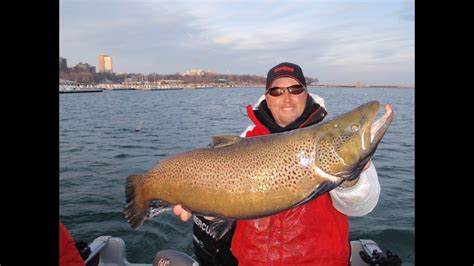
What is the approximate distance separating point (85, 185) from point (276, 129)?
1247cm

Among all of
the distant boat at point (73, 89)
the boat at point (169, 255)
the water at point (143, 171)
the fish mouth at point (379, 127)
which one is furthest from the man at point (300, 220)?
the distant boat at point (73, 89)

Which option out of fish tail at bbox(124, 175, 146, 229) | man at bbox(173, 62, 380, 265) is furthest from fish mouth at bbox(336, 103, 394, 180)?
fish tail at bbox(124, 175, 146, 229)

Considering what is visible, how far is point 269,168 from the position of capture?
301cm

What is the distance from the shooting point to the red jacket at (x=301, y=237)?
340cm

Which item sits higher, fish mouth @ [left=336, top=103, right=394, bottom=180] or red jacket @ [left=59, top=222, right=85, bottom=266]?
fish mouth @ [left=336, top=103, right=394, bottom=180]

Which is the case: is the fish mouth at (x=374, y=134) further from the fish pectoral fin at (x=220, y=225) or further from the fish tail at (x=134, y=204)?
the fish tail at (x=134, y=204)

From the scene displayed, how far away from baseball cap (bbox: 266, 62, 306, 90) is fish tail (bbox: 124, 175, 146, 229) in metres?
1.74

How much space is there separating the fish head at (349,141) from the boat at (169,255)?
2.51 meters

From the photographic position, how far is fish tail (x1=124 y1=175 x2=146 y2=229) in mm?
3455

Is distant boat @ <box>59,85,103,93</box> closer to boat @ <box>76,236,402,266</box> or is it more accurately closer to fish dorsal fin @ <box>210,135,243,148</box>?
boat @ <box>76,236,402,266</box>

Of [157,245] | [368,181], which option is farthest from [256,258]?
[157,245]

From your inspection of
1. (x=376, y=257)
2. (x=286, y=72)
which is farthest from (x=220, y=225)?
(x=376, y=257)

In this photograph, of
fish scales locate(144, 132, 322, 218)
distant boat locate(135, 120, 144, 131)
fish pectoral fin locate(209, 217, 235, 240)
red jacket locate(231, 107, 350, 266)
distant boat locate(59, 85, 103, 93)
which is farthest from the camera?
distant boat locate(59, 85, 103, 93)

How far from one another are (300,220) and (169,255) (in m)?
2.22
